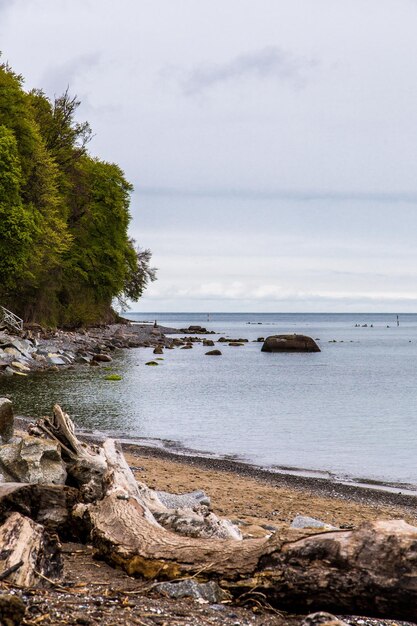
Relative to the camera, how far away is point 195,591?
5.25 meters

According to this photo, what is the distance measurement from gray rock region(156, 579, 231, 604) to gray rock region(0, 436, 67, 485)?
3.24 metres

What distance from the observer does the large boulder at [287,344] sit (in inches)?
2517

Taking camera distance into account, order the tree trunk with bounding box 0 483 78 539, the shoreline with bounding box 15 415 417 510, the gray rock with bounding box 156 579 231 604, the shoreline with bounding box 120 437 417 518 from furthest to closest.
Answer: the shoreline with bounding box 15 415 417 510 → the shoreline with bounding box 120 437 417 518 → the tree trunk with bounding box 0 483 78 539 → the gray rock with bounding box 156 579 231 604

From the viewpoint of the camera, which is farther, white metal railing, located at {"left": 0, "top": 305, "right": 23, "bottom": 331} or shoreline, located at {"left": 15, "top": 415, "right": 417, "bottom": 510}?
white metal railing, located at {"left": 0, "top": 305, "right": 23, "bottom": 331}

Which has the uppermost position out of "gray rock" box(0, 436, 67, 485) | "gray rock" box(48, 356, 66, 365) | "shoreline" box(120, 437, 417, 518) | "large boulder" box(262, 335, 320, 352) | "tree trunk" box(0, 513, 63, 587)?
"large boulder" box(262, 335, 320, 352)

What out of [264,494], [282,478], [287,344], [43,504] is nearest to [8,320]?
[287,344]

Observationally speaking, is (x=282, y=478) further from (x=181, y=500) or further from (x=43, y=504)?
(x=43, y=504)

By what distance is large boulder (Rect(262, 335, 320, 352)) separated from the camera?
63.9m

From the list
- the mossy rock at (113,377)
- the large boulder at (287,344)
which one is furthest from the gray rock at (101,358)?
the large boulder at (287,344)

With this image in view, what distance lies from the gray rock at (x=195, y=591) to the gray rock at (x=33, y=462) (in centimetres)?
324

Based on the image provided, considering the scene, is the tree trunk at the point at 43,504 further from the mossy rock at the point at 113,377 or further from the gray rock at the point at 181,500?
the mossy rock at the point at 113,377

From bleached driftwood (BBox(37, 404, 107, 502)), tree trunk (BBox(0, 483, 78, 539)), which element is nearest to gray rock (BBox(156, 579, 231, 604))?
tree trunk (BBox(0, 483, 78, 539))

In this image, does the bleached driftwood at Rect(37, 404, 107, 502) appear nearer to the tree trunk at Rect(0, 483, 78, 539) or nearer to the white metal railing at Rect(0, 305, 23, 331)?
the tree trunk at Rect(0, 483, 78, 539)

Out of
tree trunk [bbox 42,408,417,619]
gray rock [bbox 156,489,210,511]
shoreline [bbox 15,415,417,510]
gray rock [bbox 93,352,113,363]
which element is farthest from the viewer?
gray rock [bbox 93,352,113,363]
